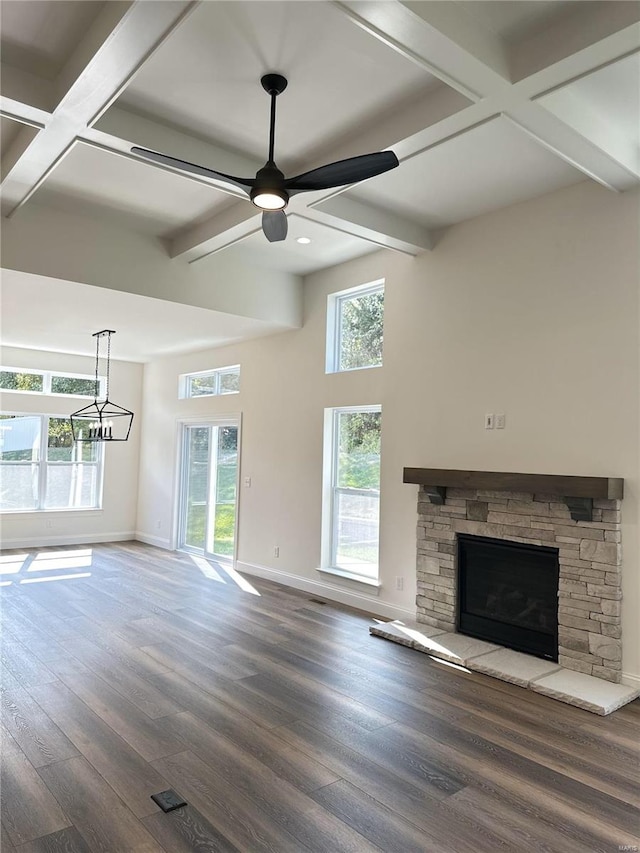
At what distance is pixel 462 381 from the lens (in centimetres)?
489

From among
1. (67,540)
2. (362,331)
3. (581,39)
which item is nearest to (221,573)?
(67,540)

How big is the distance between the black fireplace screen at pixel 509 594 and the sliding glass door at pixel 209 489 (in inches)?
138

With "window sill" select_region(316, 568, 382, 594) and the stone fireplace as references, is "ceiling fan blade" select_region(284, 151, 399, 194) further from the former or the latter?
"window sill" select_region(316, 568, 382, 594)

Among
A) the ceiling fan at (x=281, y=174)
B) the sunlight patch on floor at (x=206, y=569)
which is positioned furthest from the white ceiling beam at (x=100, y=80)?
the sunlight patch on floor at (x=206, y=569)

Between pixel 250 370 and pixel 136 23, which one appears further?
pixel 250 370

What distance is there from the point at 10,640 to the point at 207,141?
3839mm

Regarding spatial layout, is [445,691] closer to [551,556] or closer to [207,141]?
[551,556]

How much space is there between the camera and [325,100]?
3.30 metres

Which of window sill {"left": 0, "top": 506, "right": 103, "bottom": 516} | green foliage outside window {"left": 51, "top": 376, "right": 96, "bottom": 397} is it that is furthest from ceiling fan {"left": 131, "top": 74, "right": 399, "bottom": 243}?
window sill {"left": 0, "top": 506, "right": 103, "bottom": 516}

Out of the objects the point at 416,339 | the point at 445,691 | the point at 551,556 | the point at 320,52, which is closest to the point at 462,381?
the point at 416,339

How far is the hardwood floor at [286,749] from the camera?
90.3 inches

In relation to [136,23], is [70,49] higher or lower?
higher

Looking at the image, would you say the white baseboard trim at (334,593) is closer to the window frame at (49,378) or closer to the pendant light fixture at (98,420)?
the pendant light fixture at (98,420)

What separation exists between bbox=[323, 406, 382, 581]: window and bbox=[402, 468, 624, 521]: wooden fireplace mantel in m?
0.80
